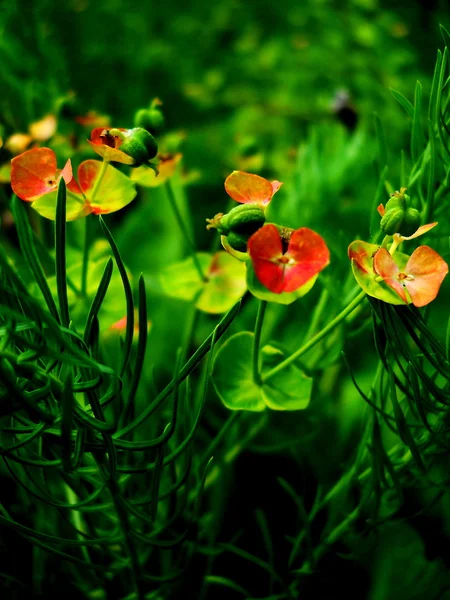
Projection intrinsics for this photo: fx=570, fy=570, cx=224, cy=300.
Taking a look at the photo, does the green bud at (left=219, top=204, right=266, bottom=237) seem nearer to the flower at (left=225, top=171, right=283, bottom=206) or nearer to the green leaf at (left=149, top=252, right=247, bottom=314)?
the flower at (left=225, top=171, right=283, bottom=206)

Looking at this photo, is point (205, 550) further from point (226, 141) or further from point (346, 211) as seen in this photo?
point (226, 141)

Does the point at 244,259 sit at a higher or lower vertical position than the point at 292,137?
higher

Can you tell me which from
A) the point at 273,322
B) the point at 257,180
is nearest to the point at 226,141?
the point at 273,322

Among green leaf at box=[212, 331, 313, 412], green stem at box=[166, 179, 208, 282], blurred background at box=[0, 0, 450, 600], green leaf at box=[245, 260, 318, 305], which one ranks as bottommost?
blurred background at box=[0, 0, 450, 600]

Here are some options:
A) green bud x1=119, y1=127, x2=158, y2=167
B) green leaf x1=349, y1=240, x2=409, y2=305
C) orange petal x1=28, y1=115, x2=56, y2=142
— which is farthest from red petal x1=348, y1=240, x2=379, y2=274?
orange petal x1=28, y1=115, x2=56, y2=142

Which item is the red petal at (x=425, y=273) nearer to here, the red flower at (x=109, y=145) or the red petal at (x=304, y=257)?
the red petal at (x=304, y=257)
